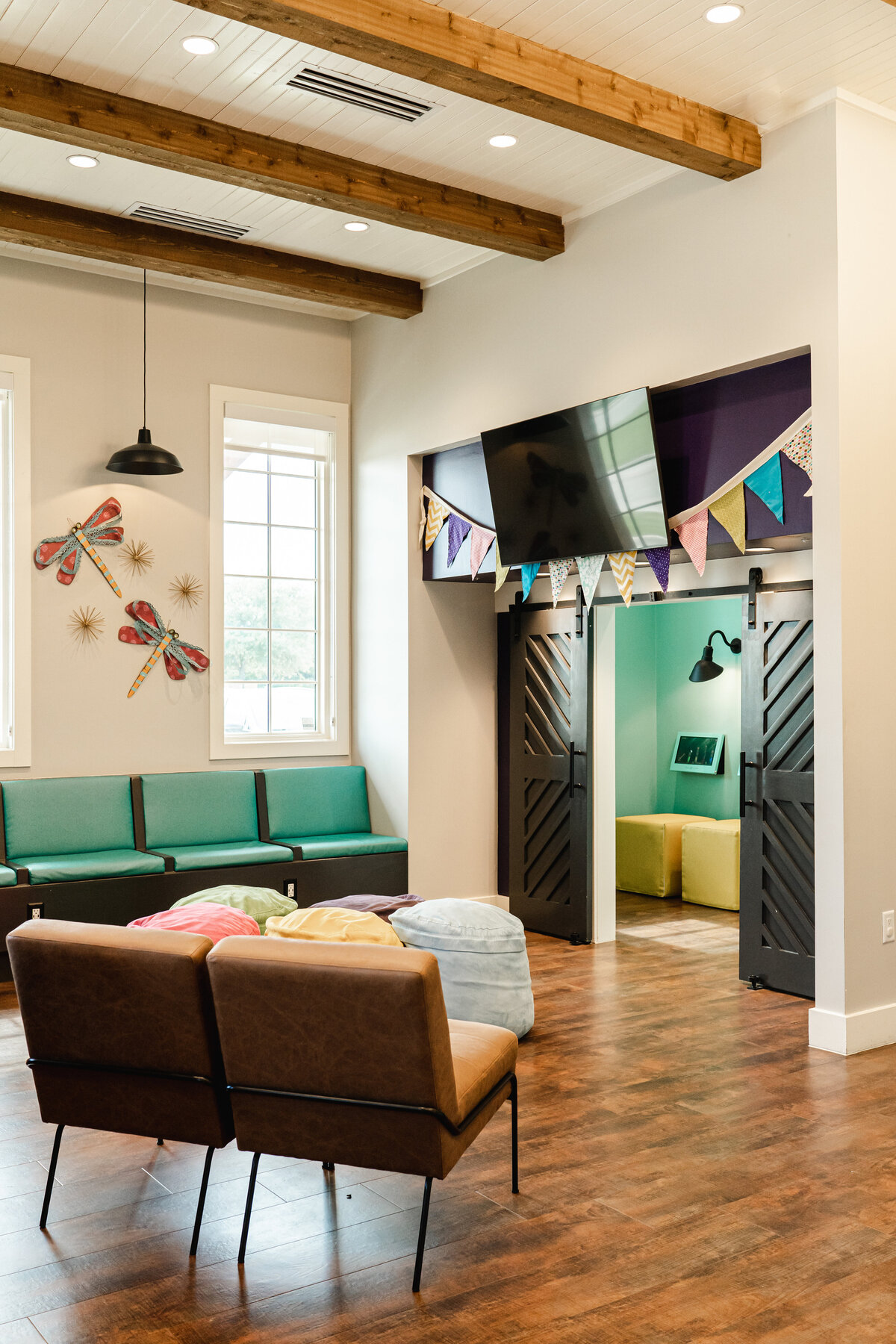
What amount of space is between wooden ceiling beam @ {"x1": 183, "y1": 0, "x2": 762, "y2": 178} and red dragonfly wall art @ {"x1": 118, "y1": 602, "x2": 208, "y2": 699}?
3.38 m

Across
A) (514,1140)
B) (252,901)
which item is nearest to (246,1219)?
(514,1140)

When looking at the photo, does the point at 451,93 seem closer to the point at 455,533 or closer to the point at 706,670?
the point at 455,533

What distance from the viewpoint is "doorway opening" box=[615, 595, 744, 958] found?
7168 mm

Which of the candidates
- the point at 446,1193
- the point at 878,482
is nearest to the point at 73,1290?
the point at 446,1193

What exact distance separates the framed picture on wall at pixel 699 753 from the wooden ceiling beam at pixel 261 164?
372cm

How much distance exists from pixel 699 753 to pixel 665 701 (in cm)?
52

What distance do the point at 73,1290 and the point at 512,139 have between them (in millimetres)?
4328

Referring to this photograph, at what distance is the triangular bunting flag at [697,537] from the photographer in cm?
491

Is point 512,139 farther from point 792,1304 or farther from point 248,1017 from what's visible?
point 792,1304

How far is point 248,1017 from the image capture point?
2.65m

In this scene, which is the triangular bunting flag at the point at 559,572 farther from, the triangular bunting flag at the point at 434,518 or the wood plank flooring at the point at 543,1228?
the wood plank flooring at the point at 543,1228

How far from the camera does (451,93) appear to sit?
436 centimetres

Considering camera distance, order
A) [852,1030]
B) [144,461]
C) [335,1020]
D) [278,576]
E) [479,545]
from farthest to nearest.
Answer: [278,576] < [479,545] < [144,461] < [852,1030] < [335,1020]

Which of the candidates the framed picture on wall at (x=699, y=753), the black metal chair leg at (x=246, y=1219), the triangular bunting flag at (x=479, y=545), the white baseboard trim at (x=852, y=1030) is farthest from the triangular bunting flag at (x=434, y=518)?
the black metal chair leg at (x=246, y=1219)
